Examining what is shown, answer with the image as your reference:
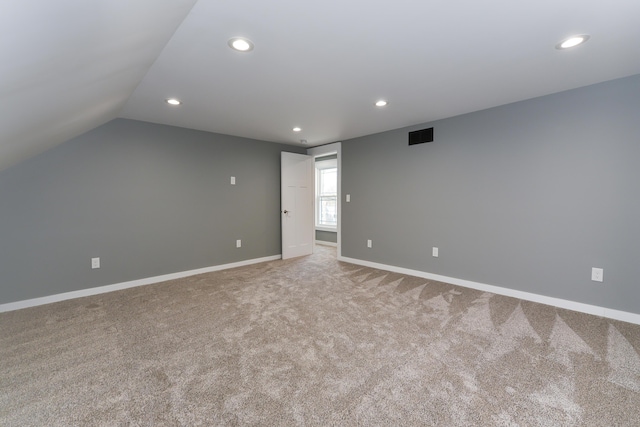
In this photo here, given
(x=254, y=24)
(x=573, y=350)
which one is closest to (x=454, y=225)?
(x=573, y=350)

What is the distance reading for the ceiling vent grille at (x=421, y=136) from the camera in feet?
12.7

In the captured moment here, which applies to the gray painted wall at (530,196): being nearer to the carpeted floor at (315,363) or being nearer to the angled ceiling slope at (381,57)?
the angled ceiling slope at (381,57)

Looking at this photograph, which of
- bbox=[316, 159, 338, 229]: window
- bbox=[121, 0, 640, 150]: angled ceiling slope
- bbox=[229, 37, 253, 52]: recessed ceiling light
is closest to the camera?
bbox=[121, 0, 640, 150]: angled ceiling slope

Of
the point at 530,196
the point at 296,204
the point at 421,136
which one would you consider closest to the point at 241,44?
the point at 421,136

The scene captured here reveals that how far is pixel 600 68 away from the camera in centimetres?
235

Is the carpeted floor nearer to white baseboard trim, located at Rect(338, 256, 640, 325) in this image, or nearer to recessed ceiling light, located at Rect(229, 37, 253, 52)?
white baseboard trim, located at Rect(338, 256, 640, 325)

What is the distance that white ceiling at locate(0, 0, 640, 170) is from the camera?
55.1 inches

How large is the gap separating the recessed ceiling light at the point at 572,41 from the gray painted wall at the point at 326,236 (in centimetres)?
522

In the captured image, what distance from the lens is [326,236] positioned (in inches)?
274

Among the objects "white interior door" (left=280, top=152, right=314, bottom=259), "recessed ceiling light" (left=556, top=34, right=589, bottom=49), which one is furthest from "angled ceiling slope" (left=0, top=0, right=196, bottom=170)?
"white interior door" (left=280, top=152, right=314, bottom=259)

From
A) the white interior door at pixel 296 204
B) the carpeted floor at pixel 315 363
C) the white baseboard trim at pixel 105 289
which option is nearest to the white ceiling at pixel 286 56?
the white baseboard trim at pixel 105 289

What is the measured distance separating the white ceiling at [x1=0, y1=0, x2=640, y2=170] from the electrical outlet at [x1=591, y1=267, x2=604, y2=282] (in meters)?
1.85

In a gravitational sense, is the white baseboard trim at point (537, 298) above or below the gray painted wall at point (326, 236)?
below

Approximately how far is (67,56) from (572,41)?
127 inches
